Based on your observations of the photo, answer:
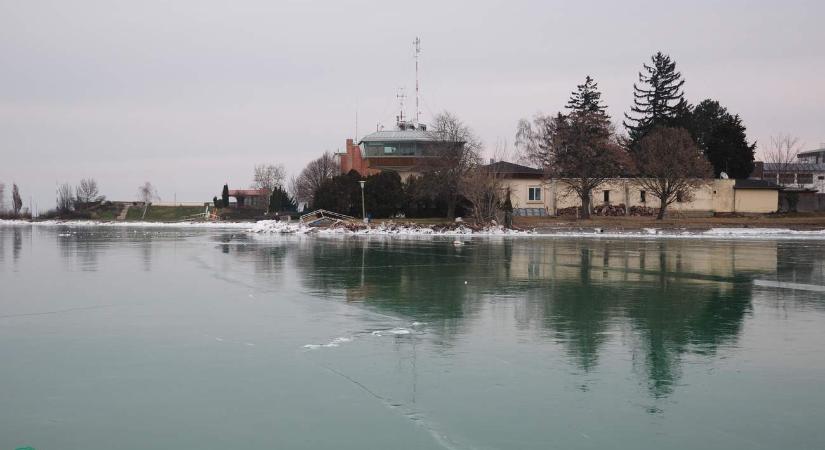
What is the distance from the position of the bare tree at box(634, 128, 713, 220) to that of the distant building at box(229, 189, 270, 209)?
6994 cm

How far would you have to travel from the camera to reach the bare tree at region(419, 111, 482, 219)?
60531mm

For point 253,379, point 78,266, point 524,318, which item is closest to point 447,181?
point 78,266

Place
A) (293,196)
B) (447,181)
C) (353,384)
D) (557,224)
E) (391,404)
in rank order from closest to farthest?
(391,404), (353,384), (557,224), (447,181), (293,196)

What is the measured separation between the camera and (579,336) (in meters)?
11.3

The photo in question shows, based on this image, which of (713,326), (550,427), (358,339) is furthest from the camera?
(713,326)

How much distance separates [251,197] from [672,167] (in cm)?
9028

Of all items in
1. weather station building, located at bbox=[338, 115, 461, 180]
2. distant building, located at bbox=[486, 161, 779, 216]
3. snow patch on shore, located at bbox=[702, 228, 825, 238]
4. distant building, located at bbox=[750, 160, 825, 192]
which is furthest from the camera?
distant building, located at bbox=[750, 160, 825, 192]

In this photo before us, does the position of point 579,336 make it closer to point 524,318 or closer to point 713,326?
point 524,318

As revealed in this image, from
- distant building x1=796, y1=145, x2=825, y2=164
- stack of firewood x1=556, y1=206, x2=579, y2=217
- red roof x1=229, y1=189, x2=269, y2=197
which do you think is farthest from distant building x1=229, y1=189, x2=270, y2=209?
distant building x1=796, y1=145, x2=825, y2=164

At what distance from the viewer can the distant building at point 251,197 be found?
4732 inches

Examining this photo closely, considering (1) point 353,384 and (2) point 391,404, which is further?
(1) point 353,384

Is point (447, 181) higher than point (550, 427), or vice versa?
point (447, 181)

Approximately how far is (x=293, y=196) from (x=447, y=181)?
74781 mm

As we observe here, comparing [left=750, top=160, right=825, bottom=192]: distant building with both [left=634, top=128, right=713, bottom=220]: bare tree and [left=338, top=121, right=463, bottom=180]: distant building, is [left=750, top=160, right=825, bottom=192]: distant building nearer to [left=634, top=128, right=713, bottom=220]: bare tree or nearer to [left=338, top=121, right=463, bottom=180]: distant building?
[left=634, top=128, right=713, bottom=220]: bare tree
